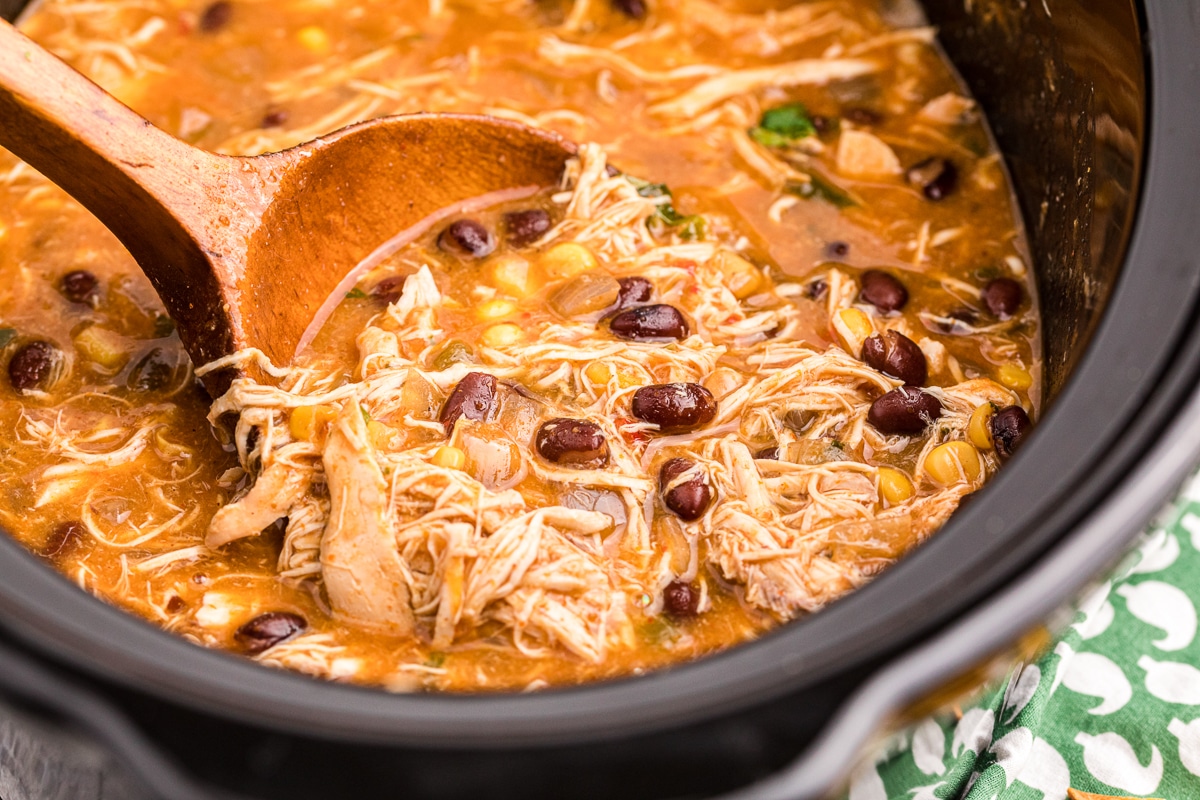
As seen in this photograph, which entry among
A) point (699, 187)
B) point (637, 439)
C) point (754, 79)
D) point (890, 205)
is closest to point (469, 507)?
point (637, 439)

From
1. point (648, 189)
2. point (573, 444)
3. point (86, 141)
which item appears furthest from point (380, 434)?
point (648, 189)

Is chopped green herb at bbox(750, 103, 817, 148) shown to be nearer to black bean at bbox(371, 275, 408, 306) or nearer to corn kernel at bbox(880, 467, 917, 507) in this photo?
black bean at bbox(371, 275, 408, 306)

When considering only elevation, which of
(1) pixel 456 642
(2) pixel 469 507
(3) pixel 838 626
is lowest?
(1) pixel 456 642

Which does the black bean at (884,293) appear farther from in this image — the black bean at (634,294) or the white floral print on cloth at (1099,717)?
the white floral print on cloth at (1099,717)

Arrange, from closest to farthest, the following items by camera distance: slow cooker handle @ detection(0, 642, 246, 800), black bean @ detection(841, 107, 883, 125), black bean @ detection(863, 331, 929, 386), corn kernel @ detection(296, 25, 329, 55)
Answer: slow cooker handle @ detection(0, 642, 246, 800)
black bean @ detection(863, 331, 929, 386)
black bean @ detection(841, 107, 883, 125)
corn kernel @ detection(296, 25, 329, 55)

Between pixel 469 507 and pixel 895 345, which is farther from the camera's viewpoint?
pixel 895 345

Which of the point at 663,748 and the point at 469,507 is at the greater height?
the point at 663,748

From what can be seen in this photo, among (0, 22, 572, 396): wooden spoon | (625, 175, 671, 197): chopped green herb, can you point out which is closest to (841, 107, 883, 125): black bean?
(625, 175, 671, 197): chopped green herb

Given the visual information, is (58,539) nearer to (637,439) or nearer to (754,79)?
(637,439)
